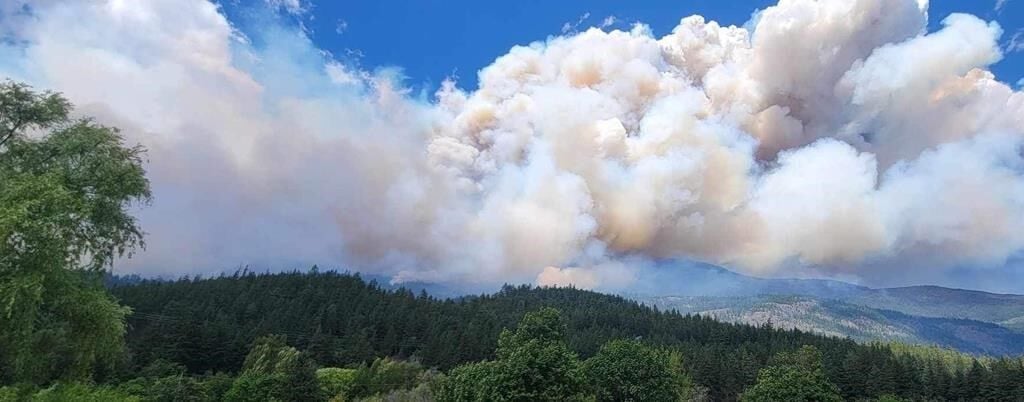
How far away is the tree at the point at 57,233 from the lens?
57.1 ft

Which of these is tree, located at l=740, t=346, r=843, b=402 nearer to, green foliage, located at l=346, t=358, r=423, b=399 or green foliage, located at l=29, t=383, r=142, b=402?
green foliage, located at l=346, t=358, r=423, b=399

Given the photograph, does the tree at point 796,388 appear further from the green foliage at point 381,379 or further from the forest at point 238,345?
the green foliage at point 381,379

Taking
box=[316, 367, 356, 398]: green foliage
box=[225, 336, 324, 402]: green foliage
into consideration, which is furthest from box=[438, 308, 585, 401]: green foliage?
box=[316, 367, 356, 398]: green foliage

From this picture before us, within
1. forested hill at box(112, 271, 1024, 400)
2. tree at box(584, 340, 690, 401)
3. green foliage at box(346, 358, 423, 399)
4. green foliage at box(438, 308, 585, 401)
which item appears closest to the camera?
green foliage at box(438, 308, 585, 401)

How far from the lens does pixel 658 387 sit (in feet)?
266

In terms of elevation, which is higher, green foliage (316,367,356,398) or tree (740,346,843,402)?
tree (740,346,843,402)

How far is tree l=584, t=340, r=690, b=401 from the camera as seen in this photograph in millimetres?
80625

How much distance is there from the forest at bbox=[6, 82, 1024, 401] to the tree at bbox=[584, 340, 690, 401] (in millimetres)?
193

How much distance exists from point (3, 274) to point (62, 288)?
153cm

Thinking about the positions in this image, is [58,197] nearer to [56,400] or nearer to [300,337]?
[56,400]

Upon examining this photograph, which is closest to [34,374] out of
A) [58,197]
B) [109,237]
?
[109,237]

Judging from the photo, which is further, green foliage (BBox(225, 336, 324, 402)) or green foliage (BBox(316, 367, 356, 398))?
green foliage (BBox(316, 367, 356, 398))

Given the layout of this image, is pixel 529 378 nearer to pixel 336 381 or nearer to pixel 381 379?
pixel 336 381

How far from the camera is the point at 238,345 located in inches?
4946
